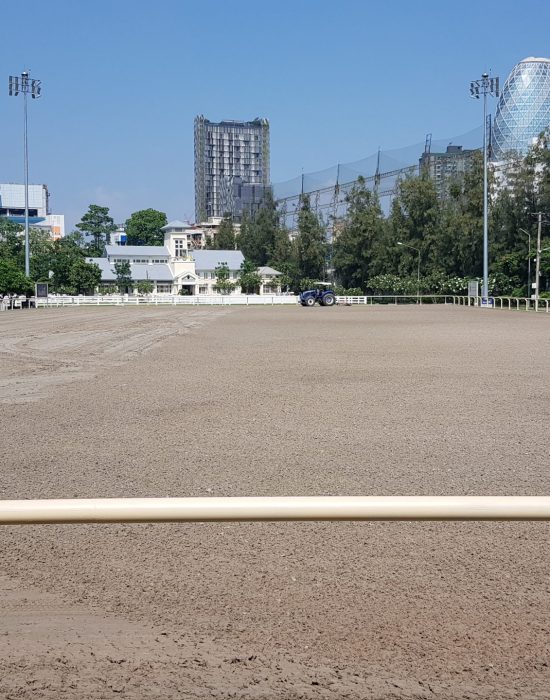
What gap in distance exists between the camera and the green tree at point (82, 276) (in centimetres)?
10538

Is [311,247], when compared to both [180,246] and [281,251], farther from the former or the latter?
[180,246]

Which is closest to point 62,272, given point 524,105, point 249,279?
point 249,279

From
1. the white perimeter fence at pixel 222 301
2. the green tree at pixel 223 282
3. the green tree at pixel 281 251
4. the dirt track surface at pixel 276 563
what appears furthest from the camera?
the green tree at pixel 281 251

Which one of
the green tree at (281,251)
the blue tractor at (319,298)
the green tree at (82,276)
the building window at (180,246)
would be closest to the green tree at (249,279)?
the green tree at (281,251)

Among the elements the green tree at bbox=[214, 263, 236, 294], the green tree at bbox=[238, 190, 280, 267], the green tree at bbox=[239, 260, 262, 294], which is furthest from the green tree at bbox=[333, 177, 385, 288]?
the green tree at bbox=[238, 190, 280, 267]

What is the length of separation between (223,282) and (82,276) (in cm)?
2374

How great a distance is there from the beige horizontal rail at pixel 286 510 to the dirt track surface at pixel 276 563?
0.79 meters

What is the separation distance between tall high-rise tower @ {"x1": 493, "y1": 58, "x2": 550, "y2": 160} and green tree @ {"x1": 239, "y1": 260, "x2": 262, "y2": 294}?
44154 mm

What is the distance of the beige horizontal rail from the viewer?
9.57 ft

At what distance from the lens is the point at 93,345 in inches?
933

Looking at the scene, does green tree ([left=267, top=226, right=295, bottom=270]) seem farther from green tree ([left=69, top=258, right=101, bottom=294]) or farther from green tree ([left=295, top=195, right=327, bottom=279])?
green tree ([left=69, top=258, right=101, bottom=294])

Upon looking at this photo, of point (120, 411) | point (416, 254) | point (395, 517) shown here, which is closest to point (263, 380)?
point (120, 411)

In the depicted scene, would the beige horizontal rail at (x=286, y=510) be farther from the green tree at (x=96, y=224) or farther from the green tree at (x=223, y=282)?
the green tree at (x=96, y=224)

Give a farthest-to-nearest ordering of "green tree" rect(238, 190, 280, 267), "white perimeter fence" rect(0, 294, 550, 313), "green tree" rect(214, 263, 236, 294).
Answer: "green tree" rect(238, 190, 280, 267)
"green tree" rect(214, 263, 236, 294)
"white perimeter fence" rect(0, 294, 550, 313)
